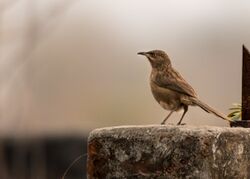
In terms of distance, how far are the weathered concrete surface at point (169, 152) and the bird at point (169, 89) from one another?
273cm

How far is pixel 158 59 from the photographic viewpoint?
28.2 feet

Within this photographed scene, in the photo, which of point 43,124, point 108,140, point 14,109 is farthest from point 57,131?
point 108,140

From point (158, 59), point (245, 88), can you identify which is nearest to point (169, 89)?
point (158, 59)

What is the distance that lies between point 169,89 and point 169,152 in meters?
3.25

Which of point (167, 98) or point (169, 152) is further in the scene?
point (167, 98)

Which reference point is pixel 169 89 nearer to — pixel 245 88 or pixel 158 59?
pixel 158 59

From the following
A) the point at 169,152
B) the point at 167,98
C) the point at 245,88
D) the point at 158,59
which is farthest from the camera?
the point at 158,59

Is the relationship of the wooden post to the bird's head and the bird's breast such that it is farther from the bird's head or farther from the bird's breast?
the bird's head

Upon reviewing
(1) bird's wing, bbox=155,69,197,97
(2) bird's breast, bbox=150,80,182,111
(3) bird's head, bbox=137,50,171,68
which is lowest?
(2) bird's breast, bbox=150,80,182,111

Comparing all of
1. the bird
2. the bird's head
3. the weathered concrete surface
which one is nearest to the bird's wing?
the bird

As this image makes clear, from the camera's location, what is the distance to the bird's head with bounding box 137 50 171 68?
8523 mm

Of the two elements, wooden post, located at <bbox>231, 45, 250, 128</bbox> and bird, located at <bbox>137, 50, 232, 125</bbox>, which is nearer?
wooden post, located at <bbox>231, 45, 250, 128</bbox>

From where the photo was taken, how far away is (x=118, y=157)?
518 centimetres

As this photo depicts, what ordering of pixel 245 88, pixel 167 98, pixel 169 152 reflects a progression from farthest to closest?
pixel 167 98 < pixel 245 88 < pixel 169 152
